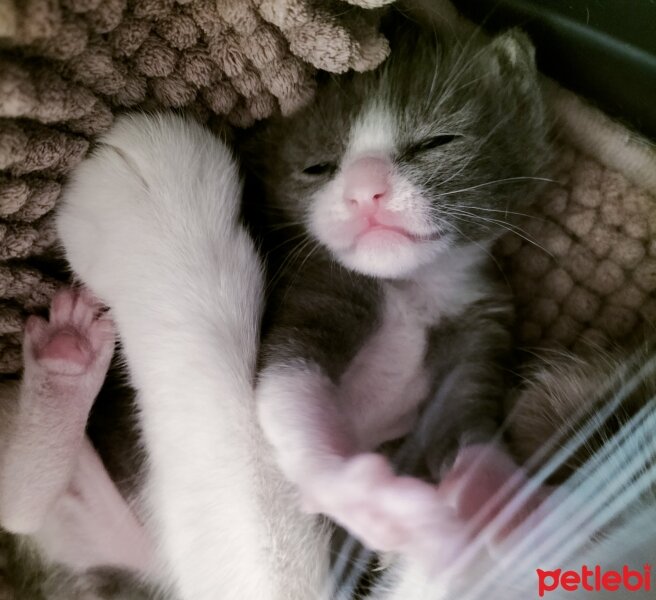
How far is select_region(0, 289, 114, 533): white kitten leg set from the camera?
3.02 feet

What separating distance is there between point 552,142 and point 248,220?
0.52 meters

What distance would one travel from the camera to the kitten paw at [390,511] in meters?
0.74

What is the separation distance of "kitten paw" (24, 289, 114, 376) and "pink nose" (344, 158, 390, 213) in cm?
39

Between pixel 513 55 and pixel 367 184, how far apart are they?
13.8 inches

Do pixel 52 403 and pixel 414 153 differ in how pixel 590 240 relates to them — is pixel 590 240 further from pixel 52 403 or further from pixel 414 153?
pixel 52 403

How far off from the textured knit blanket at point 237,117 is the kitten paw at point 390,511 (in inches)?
19.2

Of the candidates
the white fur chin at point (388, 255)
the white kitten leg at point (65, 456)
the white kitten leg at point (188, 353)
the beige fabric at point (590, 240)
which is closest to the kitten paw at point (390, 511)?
the white kitten leg at point (188, 353)

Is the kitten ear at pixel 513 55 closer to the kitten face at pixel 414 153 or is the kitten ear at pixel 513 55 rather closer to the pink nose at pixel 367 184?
the kitten face at pixel 414 153

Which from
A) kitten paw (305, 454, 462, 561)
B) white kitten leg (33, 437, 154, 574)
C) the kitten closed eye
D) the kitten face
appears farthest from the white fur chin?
white kitten leg (33, 437, 154, 574)

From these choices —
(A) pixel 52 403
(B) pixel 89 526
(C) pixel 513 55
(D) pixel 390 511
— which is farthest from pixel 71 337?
(C) pixel 513 55

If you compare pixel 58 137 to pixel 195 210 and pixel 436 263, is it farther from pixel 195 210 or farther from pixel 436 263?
pixel 436 263

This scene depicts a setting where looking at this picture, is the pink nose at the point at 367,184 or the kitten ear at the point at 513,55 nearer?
the pink nose at the point at 367,184

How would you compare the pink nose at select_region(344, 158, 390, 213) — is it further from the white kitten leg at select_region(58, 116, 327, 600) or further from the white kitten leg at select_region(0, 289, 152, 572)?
the white kitten leg at select_region(0, 289, 152, 572)

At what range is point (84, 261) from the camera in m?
0.90
